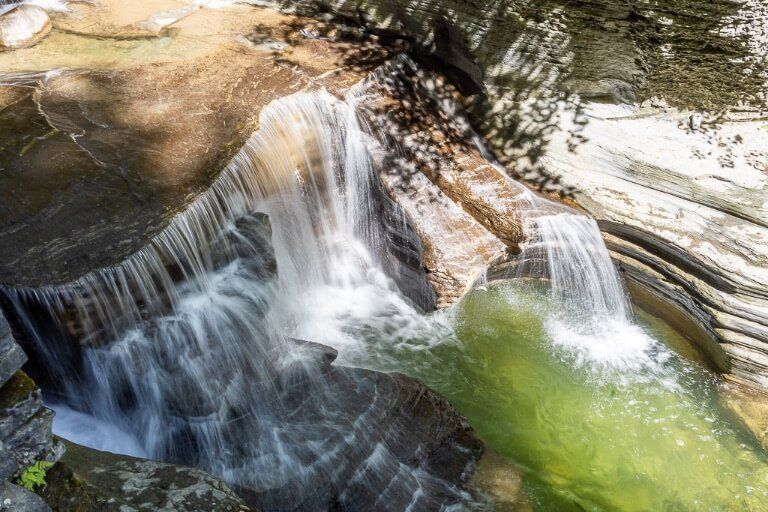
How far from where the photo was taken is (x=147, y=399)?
4312 mm

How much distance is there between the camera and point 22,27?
19.2ft

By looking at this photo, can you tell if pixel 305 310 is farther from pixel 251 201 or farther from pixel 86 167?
pixel 86 167

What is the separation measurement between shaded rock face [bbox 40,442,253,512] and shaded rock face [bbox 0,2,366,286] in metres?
1.22

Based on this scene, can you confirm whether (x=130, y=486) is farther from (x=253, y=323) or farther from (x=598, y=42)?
(x=598, y=42)

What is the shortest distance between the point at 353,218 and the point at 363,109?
104 cm

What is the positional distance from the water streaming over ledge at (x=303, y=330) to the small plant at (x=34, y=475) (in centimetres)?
144

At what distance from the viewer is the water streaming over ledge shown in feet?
13.7

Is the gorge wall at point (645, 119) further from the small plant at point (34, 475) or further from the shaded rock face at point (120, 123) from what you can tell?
the small plant at point (34, 475)

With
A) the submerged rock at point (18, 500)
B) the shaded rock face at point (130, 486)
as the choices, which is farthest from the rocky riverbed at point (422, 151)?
the submerged rock at point (18, 500)


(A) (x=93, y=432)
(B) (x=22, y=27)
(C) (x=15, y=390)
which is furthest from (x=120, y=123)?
(C) (x=15, y=390)

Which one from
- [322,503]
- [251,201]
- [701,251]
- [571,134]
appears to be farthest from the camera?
[571,134]

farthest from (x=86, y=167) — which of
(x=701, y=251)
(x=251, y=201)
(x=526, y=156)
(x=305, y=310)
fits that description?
(x=701, y=251)

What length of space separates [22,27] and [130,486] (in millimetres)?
4716

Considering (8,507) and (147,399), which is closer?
(8,507)
